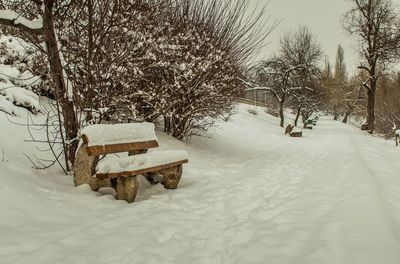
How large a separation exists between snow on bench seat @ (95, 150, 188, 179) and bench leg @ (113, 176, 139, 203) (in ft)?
0.42

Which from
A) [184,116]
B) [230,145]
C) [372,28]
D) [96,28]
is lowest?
[230,145]

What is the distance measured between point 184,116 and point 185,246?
5.57 m

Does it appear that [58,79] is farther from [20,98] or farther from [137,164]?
[20,98]

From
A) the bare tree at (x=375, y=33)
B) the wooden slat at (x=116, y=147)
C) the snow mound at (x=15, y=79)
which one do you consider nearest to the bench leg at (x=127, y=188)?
the wooden slat at (x=116, y=147)

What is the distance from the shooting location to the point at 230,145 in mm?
11367

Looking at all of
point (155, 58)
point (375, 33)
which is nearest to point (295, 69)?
point (375, 33)

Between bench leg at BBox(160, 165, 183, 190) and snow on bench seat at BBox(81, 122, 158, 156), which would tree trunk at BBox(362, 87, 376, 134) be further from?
snow on bench seat at BBox(81, 122, 158, 156)

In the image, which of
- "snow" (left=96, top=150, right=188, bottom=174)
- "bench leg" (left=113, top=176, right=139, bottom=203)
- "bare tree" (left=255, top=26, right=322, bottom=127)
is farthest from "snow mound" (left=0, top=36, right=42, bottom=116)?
"bare tree" (left=255, top=26, right=322, bottom=127)

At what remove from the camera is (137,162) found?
438 cm

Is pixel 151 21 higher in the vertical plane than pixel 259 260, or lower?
higher

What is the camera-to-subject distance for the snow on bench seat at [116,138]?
4.16 m

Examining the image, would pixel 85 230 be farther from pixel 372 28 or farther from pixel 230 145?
pixel 372 28

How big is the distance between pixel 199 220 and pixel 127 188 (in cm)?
102

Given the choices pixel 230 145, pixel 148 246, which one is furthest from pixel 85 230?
pixel 230 145
